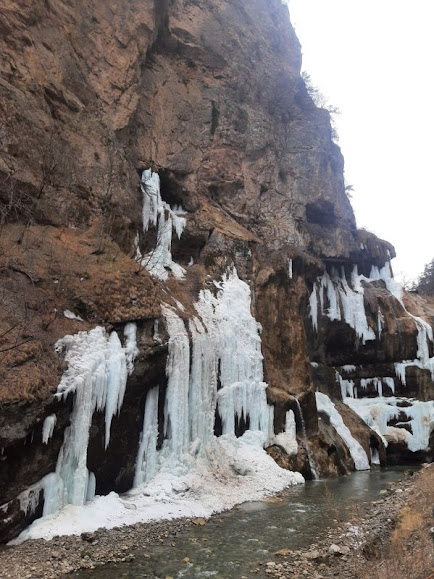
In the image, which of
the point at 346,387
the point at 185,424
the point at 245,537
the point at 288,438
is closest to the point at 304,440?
the point at 288,438

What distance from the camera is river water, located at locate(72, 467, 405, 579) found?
271 inches

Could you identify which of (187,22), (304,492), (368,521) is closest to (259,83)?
(187,22)

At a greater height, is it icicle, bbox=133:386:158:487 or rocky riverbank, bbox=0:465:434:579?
icicle, bbox=133:386:158:487

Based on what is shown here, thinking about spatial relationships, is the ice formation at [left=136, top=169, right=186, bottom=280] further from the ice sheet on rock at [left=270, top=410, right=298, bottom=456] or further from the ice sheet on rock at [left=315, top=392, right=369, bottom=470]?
the ice sheet on rock at [left=315, top=392, right=369, bottom=470]

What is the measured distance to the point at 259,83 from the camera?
27.8 meters

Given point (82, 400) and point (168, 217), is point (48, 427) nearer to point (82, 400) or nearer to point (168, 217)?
point (82, 400)

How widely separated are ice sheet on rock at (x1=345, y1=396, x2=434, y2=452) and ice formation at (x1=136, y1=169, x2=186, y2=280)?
1518 centimetres

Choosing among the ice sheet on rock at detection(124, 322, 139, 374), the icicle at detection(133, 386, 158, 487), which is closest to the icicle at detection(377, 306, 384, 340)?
the icicle at detection(133, 386, 158, 487)

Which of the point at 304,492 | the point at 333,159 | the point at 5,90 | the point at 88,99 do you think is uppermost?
the point at 333,159

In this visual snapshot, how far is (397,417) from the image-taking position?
86.0 feet

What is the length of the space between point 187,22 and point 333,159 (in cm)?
1266

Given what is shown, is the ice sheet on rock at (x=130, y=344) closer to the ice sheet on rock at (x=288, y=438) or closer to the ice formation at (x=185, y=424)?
the ice formation at (x=185, y=424)

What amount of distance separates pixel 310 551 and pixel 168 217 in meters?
14.0

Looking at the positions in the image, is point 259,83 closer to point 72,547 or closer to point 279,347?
point 279,347
